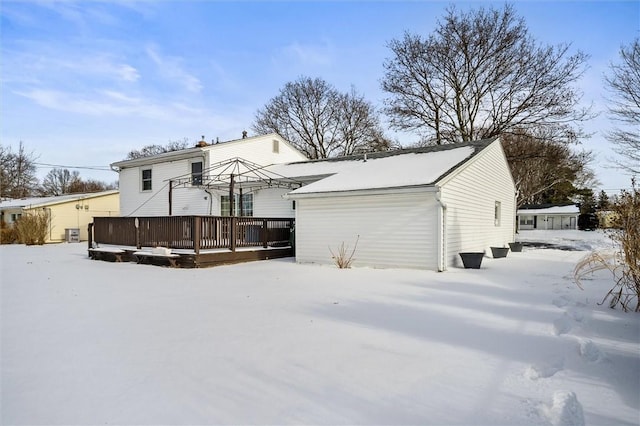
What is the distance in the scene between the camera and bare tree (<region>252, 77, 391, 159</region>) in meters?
32.4

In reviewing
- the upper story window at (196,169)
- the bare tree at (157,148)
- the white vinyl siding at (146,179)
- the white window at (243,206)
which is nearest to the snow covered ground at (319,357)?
the white window at (243,206)

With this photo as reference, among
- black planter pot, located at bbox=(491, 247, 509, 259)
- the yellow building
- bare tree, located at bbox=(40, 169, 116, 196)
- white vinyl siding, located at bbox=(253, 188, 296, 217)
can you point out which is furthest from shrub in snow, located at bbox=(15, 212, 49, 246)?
bare tree, located at bbox=(40, 169, 116, 196)

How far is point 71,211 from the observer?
24.0 m

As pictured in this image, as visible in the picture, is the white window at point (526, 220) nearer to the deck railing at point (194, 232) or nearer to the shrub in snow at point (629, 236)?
the deck railing at point (194, 232)

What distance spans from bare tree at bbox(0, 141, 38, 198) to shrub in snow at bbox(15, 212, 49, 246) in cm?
1241

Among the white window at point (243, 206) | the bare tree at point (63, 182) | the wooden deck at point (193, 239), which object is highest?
the bare tree at point (63, 182)

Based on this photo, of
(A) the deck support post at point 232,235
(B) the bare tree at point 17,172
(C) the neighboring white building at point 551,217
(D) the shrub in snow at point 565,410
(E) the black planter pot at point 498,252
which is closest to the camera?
(D) the shrub in snow at point 565,410

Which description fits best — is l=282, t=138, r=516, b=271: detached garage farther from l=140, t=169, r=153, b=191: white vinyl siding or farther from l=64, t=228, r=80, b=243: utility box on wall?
l=64, t=228, r=80, b=243: utility box on wall

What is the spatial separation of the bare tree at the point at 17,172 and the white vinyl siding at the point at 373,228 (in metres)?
30.2

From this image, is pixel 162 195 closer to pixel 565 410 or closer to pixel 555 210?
pixel 565 410

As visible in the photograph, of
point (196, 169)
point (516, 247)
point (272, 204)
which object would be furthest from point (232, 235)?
point (516, 247)

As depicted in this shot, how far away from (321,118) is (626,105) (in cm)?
2179

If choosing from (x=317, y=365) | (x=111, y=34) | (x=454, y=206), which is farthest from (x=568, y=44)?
(x=317, y=365)

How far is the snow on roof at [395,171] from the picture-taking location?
32.7ft
